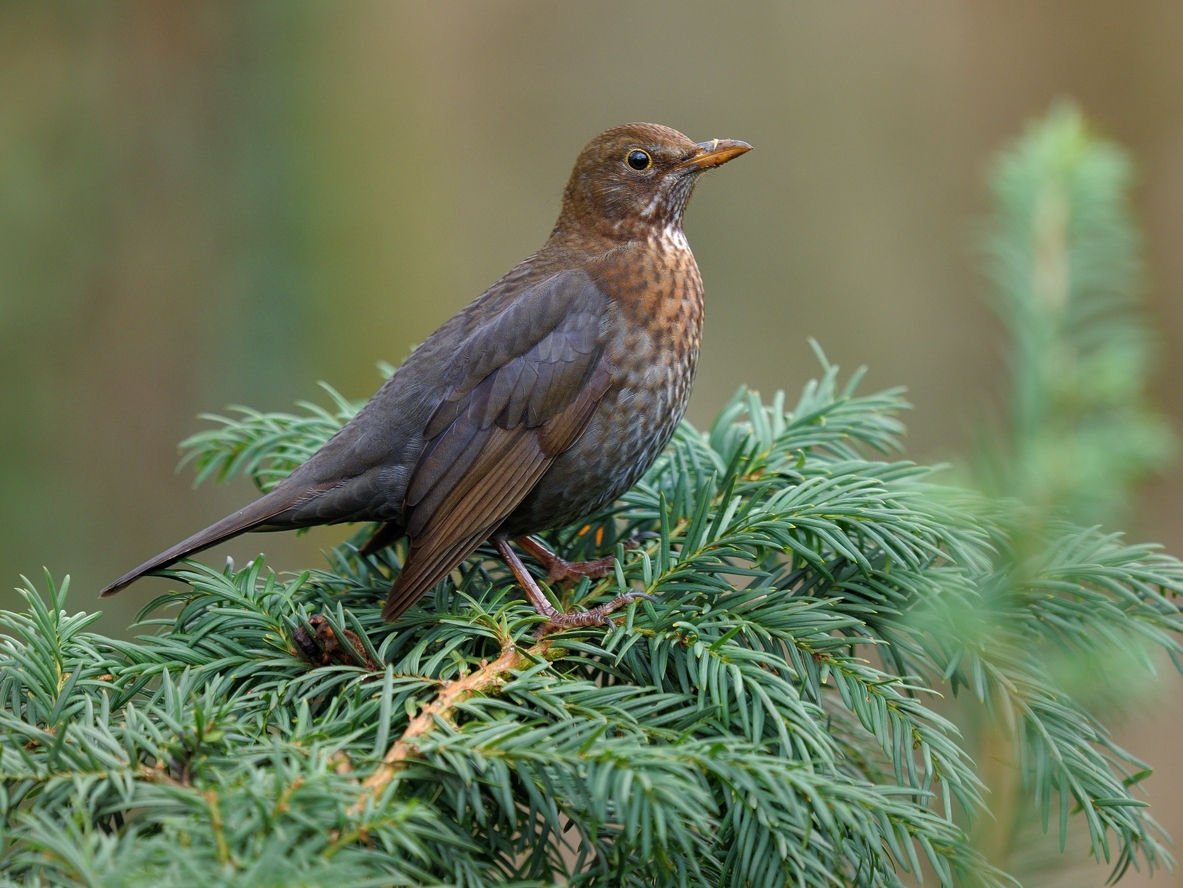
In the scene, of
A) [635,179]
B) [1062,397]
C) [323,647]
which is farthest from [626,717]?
[635,179]

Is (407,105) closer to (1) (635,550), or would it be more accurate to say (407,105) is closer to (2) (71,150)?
(2) (71,150)

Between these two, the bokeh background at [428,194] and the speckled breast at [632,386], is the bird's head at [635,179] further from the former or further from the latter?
the bokeh background at [428,194]

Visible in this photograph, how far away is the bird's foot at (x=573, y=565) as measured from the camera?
7.53 feet

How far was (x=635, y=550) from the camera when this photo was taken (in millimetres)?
2113

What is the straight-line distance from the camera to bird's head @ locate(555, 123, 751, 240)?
2867 mm

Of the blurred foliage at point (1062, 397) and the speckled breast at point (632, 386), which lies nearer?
the blurred foliage at point (1062, 397)

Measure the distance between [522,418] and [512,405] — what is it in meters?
0.04

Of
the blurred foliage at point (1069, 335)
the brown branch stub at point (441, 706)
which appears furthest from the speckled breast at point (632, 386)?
the blurred foliage at point (1069, 335)

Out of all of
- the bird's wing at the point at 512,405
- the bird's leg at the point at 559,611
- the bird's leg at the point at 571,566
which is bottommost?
the bird's leg at the point at 559,611

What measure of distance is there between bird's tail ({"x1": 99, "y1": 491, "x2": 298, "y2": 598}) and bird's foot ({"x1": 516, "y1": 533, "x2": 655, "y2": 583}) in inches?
25.5

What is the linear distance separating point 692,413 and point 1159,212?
2639mm

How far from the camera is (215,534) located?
7.06ft

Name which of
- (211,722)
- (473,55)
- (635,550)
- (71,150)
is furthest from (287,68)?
(211,722)

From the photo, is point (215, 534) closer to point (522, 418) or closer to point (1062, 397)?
point (522, 418)
